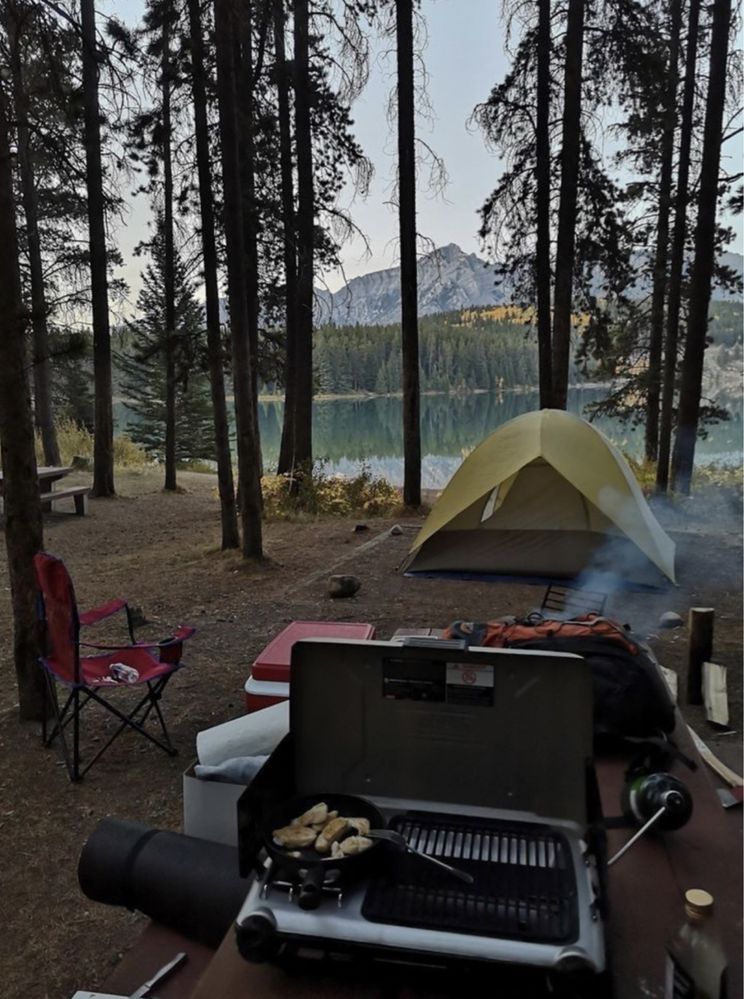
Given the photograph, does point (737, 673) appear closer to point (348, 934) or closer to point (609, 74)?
point (348, 934)

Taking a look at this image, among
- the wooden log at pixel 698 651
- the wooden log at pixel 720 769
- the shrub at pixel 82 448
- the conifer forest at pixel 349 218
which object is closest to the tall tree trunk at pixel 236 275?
the conifer forest at pixel 349 218

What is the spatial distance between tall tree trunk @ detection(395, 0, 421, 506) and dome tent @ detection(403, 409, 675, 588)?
3.25 metres

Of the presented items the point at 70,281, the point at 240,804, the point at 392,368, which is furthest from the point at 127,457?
the point at 392,368

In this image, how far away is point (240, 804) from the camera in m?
1.34

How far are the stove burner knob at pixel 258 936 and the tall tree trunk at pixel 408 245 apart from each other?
8.05 meters

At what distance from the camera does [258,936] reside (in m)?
1.25

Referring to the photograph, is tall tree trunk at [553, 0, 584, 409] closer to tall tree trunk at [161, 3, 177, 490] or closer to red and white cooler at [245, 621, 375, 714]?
tall tree trunk at [161, 3, 177, 490]

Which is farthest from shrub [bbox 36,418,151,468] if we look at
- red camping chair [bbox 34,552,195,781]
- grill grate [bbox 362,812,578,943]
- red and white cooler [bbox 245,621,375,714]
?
grill grate [bbox 362,812,578,943]

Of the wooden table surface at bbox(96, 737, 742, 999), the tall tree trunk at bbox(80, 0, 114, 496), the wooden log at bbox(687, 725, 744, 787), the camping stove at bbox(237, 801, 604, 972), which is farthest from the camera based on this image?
the tall tree trunk at bbox(80, 0, 114, 496)

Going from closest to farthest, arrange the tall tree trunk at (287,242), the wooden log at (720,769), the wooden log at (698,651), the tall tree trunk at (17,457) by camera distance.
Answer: the wooden log at (720,769) → the tall tree trunk at (17,457) → the wooden log at (698,651) → the tall tree trunk at (287,242)

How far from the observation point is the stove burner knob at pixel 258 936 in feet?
4.08

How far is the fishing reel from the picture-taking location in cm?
177

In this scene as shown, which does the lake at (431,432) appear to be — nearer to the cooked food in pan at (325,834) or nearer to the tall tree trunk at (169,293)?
the tall tree trunk at (169,293)

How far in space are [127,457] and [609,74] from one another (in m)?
13.4
